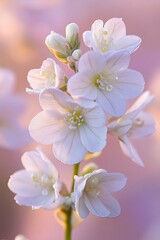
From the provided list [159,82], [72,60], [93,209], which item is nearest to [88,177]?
[93,209]

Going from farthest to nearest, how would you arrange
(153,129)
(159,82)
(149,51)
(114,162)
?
(149,51) < (114,162) < (159,82) < (153,129)

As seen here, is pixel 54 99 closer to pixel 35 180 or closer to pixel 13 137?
pixel 35 180

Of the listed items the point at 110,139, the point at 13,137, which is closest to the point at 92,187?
the point at 13,137

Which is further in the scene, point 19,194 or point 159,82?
point 159,82

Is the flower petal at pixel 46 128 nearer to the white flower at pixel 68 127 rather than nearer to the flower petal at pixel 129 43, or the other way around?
the white flower at pixel 68 127

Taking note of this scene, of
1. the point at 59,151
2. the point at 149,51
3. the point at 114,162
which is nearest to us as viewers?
the point at 59,151

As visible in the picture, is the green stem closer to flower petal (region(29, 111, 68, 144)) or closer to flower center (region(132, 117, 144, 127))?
flower petal (region(29, 111, 68, 144))

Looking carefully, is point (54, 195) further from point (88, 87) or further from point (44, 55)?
point (44, 55)

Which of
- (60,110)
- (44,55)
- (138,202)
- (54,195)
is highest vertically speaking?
(60,110)

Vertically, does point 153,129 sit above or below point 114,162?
above
